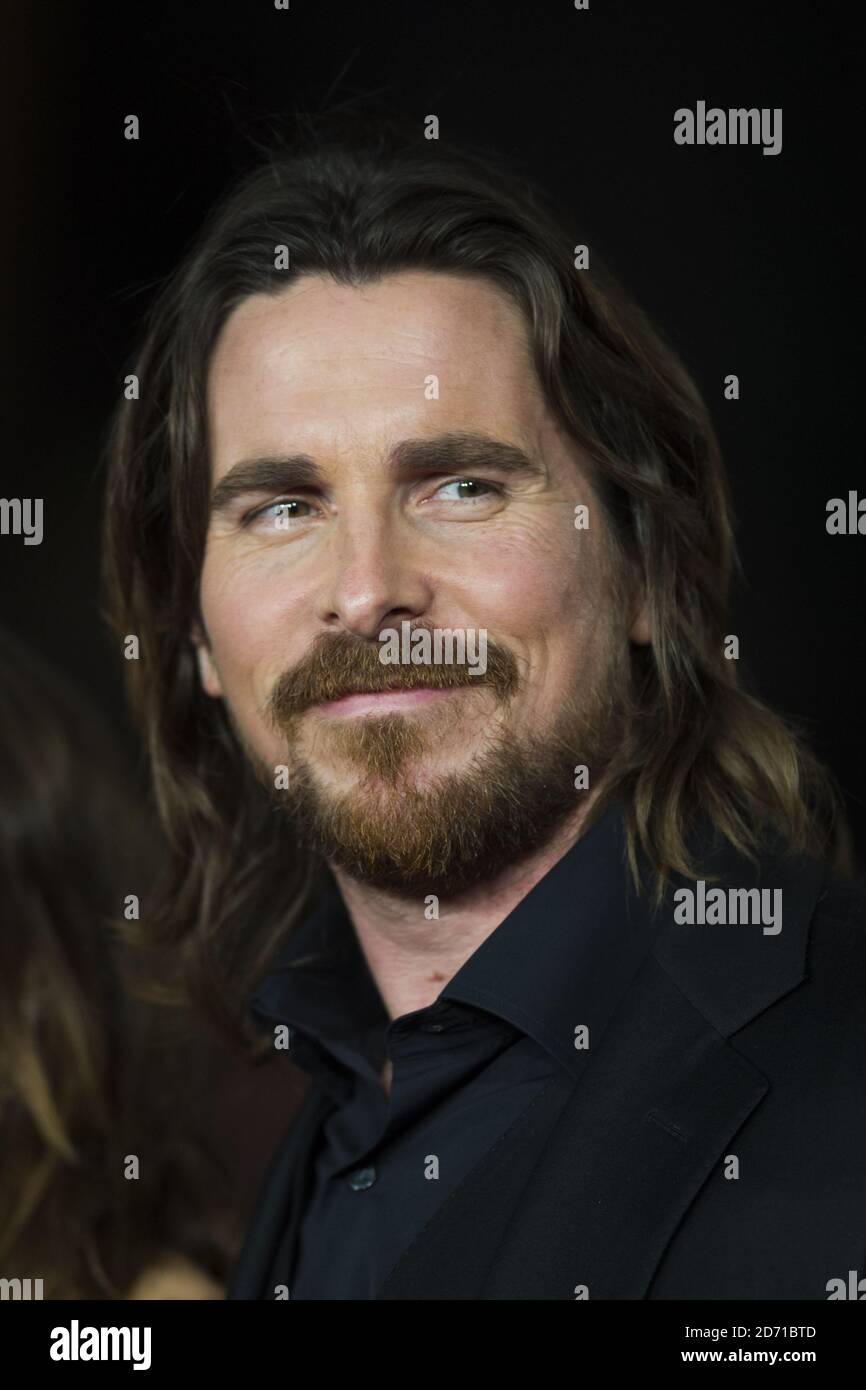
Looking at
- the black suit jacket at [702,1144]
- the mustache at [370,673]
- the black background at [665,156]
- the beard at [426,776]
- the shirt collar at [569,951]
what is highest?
the black background at [665,156]

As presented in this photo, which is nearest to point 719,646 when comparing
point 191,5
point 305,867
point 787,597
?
point 787,597

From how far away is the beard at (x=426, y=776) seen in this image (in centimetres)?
178

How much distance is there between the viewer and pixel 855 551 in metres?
2.30

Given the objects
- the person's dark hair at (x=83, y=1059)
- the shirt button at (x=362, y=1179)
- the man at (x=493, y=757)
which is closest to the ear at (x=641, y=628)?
the man at (x=493, y=757)

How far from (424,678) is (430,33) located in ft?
3.47

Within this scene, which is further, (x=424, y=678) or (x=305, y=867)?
(x=305, y=867)

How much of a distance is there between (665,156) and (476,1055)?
1.34 metres

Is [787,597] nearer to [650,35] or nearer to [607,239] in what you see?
[607,239]

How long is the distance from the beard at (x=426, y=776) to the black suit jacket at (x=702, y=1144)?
0.23m

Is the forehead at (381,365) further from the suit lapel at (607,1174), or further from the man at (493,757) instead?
the suit lapel at (607,1174)

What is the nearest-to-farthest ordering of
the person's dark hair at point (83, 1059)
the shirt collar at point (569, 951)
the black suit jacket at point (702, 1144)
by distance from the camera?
the black suit jacket at point (702, 1144) < the shirt collar at point (569, 951) < the person's dark hair at point (83, 1059)

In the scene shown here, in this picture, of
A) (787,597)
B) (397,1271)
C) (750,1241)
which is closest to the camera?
(750,1241)

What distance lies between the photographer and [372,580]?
172cm

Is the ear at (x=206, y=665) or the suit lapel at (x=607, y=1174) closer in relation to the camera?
the suit lapel at (x=607, y=1174)
